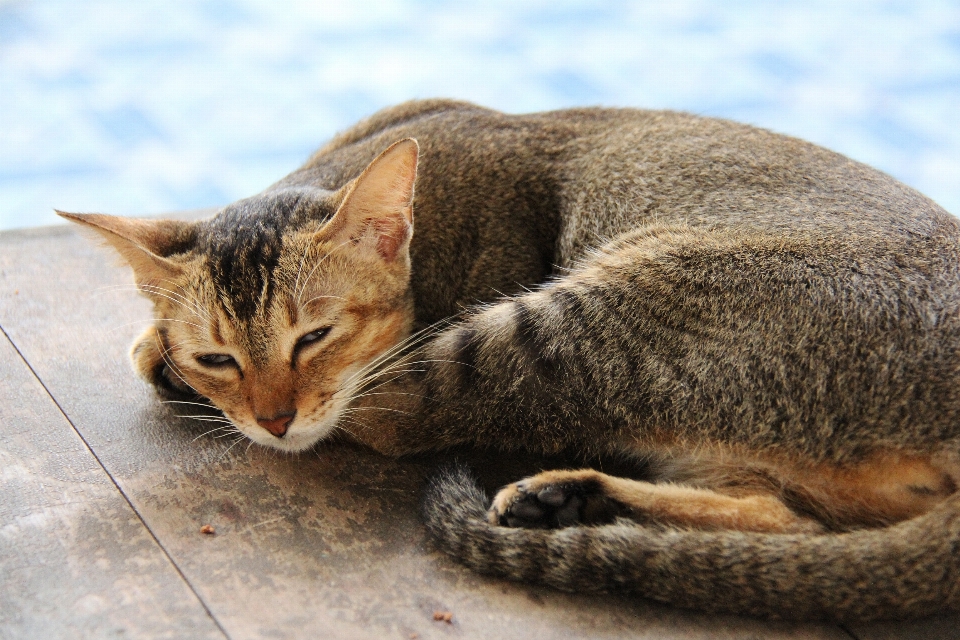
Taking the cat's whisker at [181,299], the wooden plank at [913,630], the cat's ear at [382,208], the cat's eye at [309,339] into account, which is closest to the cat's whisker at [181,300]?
the cat's whisker at [181,299]

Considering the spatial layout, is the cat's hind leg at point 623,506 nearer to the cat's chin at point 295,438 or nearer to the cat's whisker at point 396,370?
the cat's whisker at point 396,370

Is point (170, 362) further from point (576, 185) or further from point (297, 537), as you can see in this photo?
point (576, 185)

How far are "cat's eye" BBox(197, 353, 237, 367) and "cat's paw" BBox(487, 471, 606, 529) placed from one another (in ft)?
2.95

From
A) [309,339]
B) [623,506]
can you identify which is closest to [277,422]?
[309,339]

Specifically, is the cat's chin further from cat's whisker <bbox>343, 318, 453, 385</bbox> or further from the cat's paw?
the cat's paw

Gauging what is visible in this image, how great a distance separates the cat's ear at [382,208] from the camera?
2545 mm

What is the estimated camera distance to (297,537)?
237 centimetres

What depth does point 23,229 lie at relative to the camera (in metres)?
4.12

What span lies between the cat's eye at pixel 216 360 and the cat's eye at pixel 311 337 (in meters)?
0.19

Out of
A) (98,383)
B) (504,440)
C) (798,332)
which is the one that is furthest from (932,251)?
(98,383)

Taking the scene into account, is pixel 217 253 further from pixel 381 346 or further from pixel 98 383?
pixel 98 383

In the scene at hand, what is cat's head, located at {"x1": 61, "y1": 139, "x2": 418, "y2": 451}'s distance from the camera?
253cm

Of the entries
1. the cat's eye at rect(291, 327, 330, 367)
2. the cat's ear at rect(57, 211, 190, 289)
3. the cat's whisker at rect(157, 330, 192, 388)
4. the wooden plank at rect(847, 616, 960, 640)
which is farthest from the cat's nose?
the wooden plank at rect(847, 616, 960, 640)

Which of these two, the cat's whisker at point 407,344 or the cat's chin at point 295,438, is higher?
the cat's whisker at point 407,344
